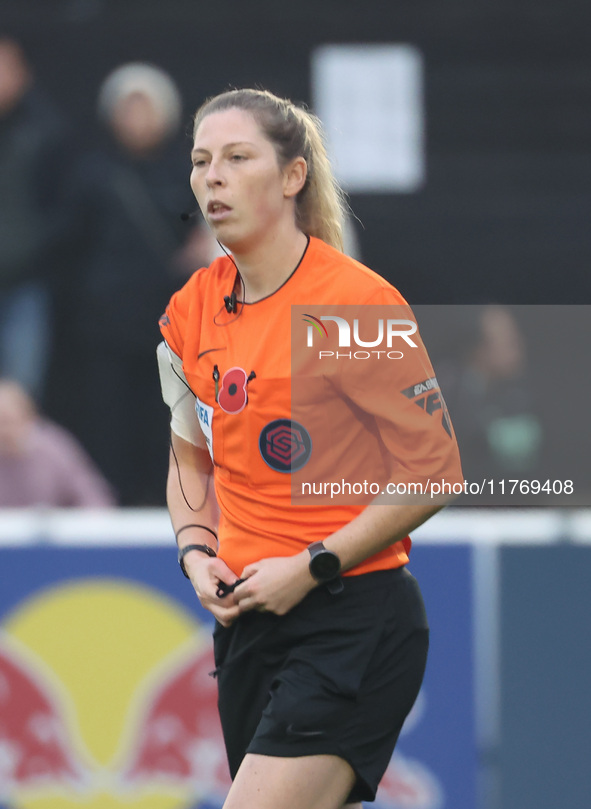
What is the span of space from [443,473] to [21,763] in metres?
2.16

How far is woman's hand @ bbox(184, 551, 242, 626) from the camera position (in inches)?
105

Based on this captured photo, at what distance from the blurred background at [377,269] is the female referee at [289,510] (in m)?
1.32

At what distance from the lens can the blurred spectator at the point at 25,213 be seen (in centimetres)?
634

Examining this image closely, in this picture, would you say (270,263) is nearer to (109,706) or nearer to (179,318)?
(179,318)

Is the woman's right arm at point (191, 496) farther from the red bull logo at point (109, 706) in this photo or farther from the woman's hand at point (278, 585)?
the red bull logo at point (109, 706)

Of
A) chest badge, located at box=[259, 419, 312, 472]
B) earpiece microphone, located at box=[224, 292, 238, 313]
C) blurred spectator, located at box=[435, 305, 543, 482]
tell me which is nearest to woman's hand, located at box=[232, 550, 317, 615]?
chest badge, located at box=[259, 419, 312, 472]

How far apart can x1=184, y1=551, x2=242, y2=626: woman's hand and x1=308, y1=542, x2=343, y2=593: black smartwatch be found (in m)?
0.19

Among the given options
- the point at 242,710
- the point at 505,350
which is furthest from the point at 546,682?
the point at 505,350

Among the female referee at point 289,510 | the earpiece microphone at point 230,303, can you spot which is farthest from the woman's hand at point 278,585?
the earpiece microphone at point 230,303

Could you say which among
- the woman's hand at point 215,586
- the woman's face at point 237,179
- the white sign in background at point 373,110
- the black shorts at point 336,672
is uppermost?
the white sign in background at point 373,110

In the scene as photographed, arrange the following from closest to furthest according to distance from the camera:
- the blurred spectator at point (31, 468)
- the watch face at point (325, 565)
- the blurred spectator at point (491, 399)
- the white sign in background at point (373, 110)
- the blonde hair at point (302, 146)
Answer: the watch face at point (325, 565)
the blonde hair at point (302, 146)
the blurred spectator at point (31, 468)
the blurred spectator at point (491, 399)
the white sign in background at point (373, 110)

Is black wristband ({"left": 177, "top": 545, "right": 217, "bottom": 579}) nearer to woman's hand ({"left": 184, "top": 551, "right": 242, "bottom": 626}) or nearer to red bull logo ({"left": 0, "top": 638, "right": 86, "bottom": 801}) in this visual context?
woman's hand ({"left": 184, "top": 551, "right": 242, "bottom": 626})

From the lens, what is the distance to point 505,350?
21.8 ft

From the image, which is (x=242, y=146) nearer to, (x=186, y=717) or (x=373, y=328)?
(x=373, y=328)
